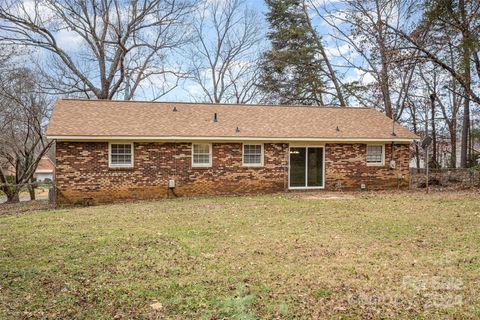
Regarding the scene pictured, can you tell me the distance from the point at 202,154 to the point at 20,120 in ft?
42.9

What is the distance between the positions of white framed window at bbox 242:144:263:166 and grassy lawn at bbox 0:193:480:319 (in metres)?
5.57

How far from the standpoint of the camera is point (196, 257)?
20.0 ft

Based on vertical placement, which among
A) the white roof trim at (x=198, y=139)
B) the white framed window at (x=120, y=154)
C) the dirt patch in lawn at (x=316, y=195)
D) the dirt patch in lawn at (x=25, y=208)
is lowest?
the dirt patch in lawn at (x=25, y=208)

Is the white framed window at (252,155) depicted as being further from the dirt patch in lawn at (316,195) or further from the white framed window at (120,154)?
the white framed window at (120,154)

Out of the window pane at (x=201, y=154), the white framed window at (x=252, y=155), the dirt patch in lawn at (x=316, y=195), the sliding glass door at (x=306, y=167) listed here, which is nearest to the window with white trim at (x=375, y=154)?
the sliding glass door at (x=306, y=167)

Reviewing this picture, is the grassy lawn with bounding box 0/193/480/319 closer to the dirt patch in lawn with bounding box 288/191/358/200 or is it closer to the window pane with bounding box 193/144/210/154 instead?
the dirt patch in lawn with bounding box 288/191/358/200

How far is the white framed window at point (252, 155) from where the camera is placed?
1571cm

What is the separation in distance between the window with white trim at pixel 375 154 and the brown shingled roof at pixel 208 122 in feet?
1.89

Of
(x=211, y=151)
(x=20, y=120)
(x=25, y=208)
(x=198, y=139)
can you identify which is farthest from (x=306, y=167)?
(x=20, y=120)

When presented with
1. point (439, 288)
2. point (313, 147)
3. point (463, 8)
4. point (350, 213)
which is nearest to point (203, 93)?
point (313, 147)

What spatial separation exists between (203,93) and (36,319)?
2742cm

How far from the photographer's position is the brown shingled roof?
1445cm

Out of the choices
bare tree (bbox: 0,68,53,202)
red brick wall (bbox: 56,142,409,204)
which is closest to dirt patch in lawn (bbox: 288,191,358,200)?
red brick wall (bbox: 56,142,409,204)

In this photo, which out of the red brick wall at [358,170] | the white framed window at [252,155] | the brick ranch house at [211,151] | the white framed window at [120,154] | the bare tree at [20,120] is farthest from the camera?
the bare tree at [20,120]
